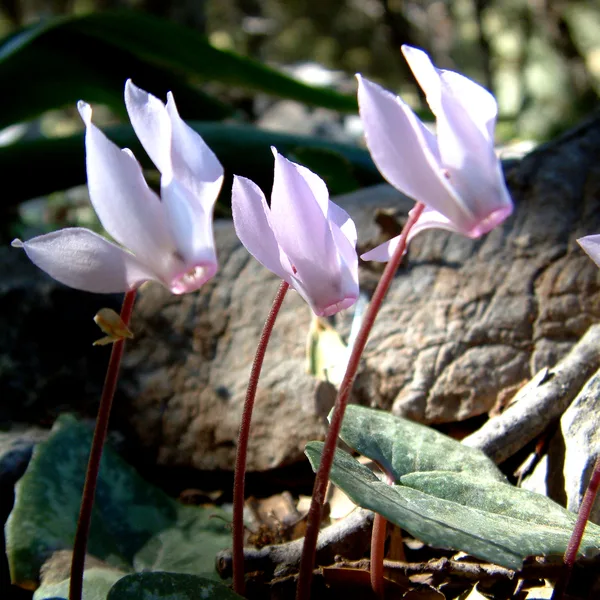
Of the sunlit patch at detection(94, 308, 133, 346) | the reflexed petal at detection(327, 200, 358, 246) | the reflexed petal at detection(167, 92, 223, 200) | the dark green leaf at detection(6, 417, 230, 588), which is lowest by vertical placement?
the dark green leaf at detection(6, 417, 230, 588)

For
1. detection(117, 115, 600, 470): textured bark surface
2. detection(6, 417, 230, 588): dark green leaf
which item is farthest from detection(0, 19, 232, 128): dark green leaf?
detection(6, 417, 230, 588): dark green leaf

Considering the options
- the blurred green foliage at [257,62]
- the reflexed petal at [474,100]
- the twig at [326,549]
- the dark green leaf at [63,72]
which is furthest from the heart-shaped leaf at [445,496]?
the dark green leaf at [63,72]

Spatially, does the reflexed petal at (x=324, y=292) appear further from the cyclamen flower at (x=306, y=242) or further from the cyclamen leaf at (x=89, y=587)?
the cyclamen leaf at (x=89, y=587)

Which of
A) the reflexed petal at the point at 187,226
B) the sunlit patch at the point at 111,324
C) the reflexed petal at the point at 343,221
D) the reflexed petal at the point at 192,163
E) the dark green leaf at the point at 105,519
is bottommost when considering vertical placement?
the dark green leaf at the point at 105,519

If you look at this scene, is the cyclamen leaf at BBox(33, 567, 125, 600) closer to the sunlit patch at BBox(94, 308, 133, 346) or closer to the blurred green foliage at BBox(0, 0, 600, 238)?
the sunlit patch at BBox(94, 308, 133, 346)

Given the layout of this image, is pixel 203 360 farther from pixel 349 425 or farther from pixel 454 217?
pixel 454 217

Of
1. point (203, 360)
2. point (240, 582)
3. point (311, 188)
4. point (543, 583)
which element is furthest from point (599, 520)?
point (203, 360)

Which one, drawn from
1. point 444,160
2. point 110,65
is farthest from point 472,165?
point 110,65
